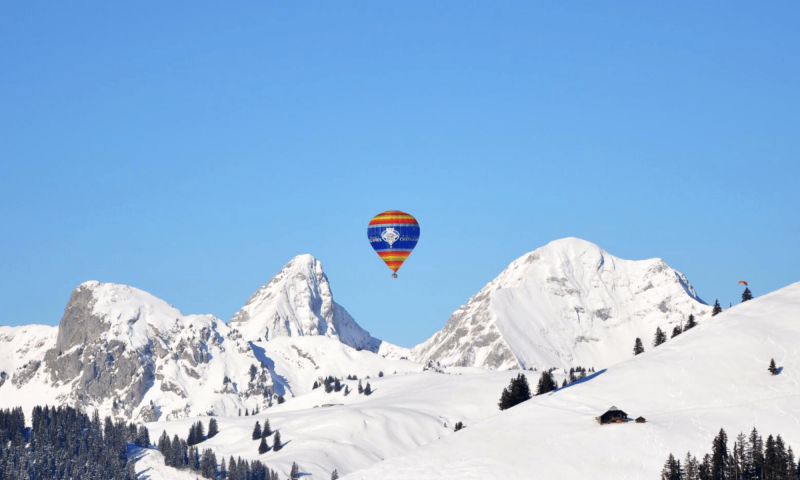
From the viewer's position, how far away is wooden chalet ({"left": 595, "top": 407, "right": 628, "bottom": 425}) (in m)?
194

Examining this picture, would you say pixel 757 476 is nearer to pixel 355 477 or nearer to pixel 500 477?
pixel 500 477

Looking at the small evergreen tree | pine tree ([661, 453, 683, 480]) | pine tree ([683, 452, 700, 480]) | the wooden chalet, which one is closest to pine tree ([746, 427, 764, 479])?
the small evergreen tree

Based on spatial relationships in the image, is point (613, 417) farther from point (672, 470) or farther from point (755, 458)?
point (755, 458)

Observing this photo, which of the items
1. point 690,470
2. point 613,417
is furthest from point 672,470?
point 613,417

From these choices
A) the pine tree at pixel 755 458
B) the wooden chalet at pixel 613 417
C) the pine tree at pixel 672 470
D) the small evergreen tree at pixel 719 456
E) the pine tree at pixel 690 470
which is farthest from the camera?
the wooden chalet at pixel 613 417

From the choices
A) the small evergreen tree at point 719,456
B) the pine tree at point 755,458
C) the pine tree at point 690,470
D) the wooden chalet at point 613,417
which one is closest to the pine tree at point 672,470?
the pine tree at point 690,470

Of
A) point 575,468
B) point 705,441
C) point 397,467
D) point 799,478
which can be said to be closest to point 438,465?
point 397,467

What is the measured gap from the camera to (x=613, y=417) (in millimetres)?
193750

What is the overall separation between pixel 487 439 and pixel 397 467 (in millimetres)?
16289

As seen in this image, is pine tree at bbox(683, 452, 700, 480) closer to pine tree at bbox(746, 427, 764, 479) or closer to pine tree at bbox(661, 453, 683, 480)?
pine tree at bbox(661, 453, 683, 480)

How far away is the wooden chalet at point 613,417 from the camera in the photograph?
193500 millimetres

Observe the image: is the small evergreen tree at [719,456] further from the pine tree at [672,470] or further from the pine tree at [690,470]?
the pine tree at [672,470]

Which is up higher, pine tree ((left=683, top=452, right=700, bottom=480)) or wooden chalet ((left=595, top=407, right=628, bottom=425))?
wooden chalet ((left=595, top=407, right=628, bottom=425))

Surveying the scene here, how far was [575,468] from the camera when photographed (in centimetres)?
17762
